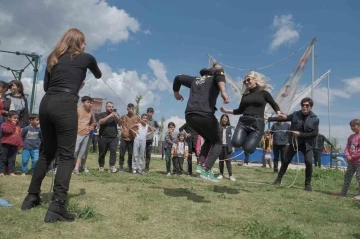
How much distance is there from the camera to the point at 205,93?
5504 mm

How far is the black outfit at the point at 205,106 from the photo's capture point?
214 inches

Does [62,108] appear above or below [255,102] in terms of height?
below

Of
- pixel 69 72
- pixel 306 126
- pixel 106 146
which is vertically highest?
pixel 69 72

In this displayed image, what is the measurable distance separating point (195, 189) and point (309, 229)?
9.41ft

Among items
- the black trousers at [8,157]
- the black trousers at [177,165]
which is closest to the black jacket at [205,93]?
the black trousers at [8,157]

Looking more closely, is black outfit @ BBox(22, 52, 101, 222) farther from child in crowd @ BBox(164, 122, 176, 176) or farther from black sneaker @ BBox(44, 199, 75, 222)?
child in crowd @ BBox(164, 122, 176, 176)

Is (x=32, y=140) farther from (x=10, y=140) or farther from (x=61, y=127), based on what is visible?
(x=61, y=127)

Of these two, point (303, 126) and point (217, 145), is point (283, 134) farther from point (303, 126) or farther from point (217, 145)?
point (217, 145)

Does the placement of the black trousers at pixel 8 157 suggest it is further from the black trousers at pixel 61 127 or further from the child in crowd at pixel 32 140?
the black trousers at pixel 61 127

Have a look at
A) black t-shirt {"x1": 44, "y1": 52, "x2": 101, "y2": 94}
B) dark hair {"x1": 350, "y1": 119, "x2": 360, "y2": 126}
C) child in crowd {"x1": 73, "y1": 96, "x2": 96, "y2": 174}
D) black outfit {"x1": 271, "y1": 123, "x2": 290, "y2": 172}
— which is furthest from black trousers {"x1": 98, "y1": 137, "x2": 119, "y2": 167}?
dark hair {"x1": 350, "y1": 119, "x2": 360, "y2": 126}

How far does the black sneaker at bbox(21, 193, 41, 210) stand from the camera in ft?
13.9

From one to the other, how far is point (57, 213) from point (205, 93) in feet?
9.53

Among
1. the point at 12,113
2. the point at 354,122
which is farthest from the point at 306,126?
the point at 12,113

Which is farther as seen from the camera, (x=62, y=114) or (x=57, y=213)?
(x=62, y=114)
